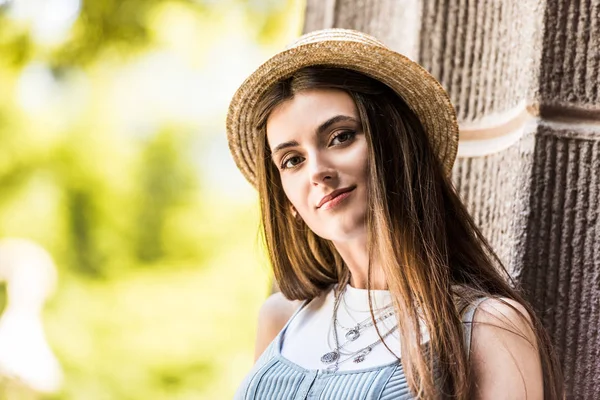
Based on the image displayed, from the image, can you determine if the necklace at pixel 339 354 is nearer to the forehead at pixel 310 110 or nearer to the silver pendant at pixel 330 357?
the silver pendant at pixel 330 357

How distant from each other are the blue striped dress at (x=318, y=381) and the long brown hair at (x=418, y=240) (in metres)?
0.05

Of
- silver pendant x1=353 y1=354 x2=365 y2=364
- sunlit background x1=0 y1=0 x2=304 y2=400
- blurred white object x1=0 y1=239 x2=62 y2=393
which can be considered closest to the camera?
silver pendant x1=353 y1=354 x2=365 y2=364

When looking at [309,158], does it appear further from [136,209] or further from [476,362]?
[136,209]

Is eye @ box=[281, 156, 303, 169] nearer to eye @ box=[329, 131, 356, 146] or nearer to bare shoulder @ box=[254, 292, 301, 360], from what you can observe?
eye @ box=[329, 131, 356, 146]

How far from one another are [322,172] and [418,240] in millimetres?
259

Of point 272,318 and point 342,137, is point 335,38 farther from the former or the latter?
point 272,318

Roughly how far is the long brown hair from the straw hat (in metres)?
0.03

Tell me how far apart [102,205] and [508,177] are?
15.8 ft

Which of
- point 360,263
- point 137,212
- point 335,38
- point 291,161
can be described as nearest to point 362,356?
point 360,263

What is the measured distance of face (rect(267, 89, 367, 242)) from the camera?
1893mm

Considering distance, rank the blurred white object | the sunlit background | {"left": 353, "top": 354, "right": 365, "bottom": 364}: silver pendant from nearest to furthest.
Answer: {"left": 353, "top": 354, "right": 365, "bottom": 364}: silver pendant < the blurred white object < the sunlit background

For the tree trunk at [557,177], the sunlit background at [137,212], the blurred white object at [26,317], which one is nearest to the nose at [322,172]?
the tree trunk at [557,177]

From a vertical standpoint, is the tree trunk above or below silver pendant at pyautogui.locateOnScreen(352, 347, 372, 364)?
above

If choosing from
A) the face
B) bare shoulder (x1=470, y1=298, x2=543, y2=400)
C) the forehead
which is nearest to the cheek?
the face
